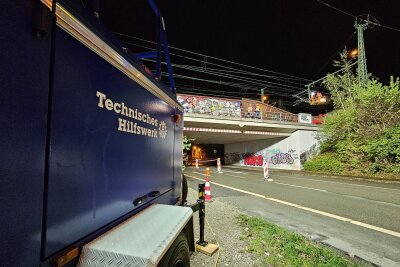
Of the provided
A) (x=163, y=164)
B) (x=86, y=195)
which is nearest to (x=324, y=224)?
(x=163, y=164)

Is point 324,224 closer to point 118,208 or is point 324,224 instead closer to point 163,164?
point 163,164

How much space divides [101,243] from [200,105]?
21.8 metres

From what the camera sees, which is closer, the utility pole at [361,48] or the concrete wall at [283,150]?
the utility pole at [361,48]

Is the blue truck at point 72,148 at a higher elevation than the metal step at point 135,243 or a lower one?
higher

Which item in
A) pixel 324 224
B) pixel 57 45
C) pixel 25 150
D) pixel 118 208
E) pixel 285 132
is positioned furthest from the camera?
pixel 285 132

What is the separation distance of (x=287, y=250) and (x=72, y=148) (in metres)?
3.89

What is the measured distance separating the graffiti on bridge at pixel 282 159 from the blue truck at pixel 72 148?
1056 inches

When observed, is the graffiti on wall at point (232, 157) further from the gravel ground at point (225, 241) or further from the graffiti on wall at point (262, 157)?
the gravel ground at point (225, 241)

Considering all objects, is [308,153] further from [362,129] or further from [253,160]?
[253,160]


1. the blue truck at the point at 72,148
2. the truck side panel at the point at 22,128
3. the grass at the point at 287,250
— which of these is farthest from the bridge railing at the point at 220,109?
the truck side panel at the point at 22,128

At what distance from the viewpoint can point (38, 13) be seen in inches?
50.6

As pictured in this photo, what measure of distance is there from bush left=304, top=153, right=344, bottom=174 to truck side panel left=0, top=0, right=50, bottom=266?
22.5 meters

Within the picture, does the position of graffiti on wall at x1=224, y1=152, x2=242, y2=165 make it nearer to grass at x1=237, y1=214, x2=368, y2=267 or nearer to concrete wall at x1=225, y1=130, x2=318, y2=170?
concrete wall at x1=225, y1=130, x2=318, y2=170

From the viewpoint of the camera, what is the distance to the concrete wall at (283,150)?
1044 inches
